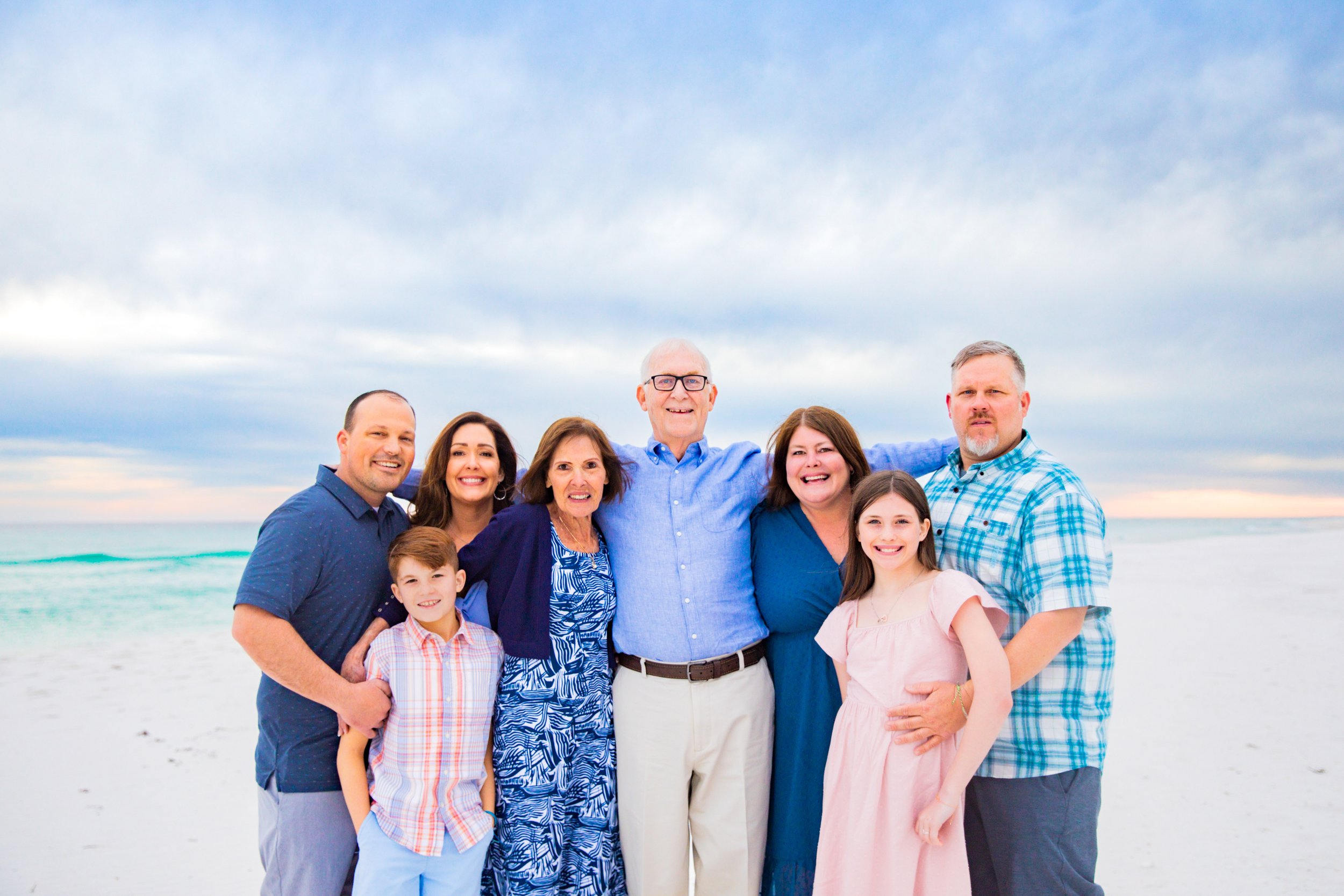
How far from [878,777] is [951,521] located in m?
0.99

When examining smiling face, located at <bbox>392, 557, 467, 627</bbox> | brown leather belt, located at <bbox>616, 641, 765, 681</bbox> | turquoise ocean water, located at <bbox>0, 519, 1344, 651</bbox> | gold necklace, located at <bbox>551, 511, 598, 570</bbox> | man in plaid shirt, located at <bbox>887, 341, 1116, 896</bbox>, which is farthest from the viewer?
turquoise ocean water, located at <bbox>0, 519, 1344, 651</bbox>

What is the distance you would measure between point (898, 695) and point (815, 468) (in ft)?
3.18

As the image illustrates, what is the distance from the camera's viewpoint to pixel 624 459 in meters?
3.38

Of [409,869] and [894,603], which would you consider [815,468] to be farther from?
[409,869]

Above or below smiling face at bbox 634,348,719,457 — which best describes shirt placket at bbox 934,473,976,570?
below

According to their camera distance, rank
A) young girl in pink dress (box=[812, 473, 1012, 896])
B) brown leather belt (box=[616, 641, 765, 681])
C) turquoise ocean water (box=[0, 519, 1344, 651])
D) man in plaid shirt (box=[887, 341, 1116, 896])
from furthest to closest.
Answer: turquoise ocean water (box=[0, 519, 1344, 651])
brown leather belt (box=[616, 641, 765, 681])
man in plaid shirt (box=[887, 341, 1116, 896])
young girl in pink dress (box=[812, 473, 1012, 896])

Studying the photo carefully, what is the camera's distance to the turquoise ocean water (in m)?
14.7

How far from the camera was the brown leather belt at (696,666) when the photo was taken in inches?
117

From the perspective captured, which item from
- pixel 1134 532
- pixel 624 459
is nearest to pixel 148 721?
pixel 624 459

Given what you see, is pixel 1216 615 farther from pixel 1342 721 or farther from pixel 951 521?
pixel 951 521

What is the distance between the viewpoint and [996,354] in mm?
2859

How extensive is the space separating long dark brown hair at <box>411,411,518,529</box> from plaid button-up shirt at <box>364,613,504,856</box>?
1.92 ft

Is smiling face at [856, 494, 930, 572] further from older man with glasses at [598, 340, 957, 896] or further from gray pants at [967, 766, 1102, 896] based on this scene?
gray pants at [967, 766, 1102, 896]

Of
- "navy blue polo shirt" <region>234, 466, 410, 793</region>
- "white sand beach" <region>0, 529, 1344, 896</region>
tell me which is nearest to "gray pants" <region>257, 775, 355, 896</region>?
"navy blue polo shirt" <region>234, 466, 410, 793</region>
